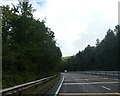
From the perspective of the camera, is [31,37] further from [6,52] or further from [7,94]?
[7,94]

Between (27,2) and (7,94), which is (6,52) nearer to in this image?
(27,2)

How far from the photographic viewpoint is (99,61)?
157625 mm

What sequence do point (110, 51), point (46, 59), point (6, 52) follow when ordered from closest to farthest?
point (6, 52) → point (46, 59) → point (110, 51)

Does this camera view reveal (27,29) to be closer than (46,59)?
Yes

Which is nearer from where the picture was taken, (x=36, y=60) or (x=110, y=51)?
(x=36, y=60)

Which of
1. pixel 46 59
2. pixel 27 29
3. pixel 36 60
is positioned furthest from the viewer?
pixel 46 59

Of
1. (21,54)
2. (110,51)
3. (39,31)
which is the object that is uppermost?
(110,51)

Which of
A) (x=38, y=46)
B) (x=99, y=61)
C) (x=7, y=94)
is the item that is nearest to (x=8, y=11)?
(x=38, y=46)

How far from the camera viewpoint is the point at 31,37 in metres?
39.6

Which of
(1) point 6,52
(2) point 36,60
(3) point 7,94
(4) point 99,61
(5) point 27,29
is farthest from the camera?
(4) point 99,61

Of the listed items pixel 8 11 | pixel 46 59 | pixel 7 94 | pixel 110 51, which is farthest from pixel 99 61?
pixel 7 94

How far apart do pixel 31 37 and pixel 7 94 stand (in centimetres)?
2827

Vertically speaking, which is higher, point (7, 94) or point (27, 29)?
point (27, 29)

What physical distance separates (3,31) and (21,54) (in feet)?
14.3
